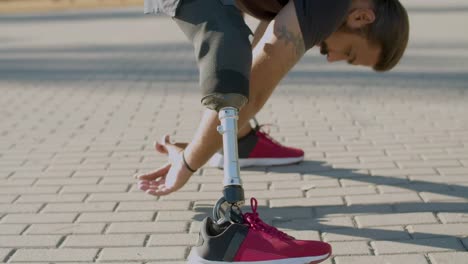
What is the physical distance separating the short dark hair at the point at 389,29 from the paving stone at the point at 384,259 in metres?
0.87

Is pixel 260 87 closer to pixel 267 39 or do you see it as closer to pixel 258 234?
pixel 267 39

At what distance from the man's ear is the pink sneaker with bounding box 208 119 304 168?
119 cm

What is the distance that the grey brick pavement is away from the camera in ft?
9.85

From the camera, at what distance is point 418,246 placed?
112 inches

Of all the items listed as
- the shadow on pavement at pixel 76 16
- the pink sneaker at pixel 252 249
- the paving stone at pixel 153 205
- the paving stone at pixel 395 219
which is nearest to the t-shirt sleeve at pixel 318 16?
the pink sneaker at pixel 252 249

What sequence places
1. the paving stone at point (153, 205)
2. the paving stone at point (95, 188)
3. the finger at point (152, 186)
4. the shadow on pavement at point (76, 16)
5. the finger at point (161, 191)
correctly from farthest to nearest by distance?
the shadow on pavement at point (76, 16) < the paving stone at point (95, 188) < the paving stone at point (153, 205) < the finger at point (152, 186) < the finger at point (161, 191)

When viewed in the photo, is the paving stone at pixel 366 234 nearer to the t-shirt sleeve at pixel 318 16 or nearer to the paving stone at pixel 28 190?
the t-shirt sleeve at pixel 318 16

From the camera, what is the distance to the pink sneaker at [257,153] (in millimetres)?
4082

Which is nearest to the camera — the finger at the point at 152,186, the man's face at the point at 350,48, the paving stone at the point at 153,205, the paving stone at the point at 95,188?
the man's face at the point at 350,48

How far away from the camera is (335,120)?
5.39 metres

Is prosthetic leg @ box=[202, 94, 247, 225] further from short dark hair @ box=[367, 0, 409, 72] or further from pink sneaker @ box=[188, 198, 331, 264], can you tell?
short dark hair @ box=[367, 0, 409, 72]

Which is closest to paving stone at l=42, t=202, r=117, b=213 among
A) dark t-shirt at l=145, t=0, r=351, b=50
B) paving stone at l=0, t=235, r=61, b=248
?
paving stone at l=0, t=235, r=61, b=248

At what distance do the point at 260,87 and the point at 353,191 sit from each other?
1.03 meters

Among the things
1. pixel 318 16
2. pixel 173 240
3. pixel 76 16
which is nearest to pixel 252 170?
pixel 173 240
